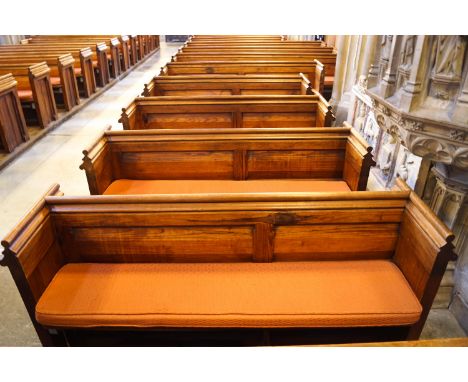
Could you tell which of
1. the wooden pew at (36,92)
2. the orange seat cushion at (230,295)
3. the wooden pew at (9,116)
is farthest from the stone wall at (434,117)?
the wooden pew at (36,92)

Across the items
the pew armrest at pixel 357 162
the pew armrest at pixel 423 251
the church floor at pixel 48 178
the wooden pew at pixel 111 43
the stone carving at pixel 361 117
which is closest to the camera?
the pew armrest at pixel 423 251

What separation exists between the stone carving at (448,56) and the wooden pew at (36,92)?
18.0 ft

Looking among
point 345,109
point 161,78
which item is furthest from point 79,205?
point 345,109

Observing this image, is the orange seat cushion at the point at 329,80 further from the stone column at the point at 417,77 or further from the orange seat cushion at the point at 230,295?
the orange seat cushion at the point at 230,295

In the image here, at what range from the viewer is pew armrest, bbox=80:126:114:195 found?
9.17 feet

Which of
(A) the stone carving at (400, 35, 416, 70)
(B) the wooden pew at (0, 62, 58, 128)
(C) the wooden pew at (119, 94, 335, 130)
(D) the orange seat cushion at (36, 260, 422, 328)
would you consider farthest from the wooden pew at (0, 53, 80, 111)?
(A) the stone carving at (400, 35, 416, 70)

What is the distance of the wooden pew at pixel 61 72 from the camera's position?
6.39 metres

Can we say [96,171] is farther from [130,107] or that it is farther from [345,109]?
[345,109]

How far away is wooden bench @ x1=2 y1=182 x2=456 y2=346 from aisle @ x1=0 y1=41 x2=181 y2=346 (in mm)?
776

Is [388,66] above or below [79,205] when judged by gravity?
above

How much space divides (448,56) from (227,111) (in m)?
2.54

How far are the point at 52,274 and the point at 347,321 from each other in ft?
5.28

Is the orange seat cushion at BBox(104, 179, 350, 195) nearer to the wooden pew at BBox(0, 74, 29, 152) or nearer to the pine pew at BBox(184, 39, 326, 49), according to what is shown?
the wooden pew at BBox(0, 74, 29, 152)

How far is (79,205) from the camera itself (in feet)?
6.79
